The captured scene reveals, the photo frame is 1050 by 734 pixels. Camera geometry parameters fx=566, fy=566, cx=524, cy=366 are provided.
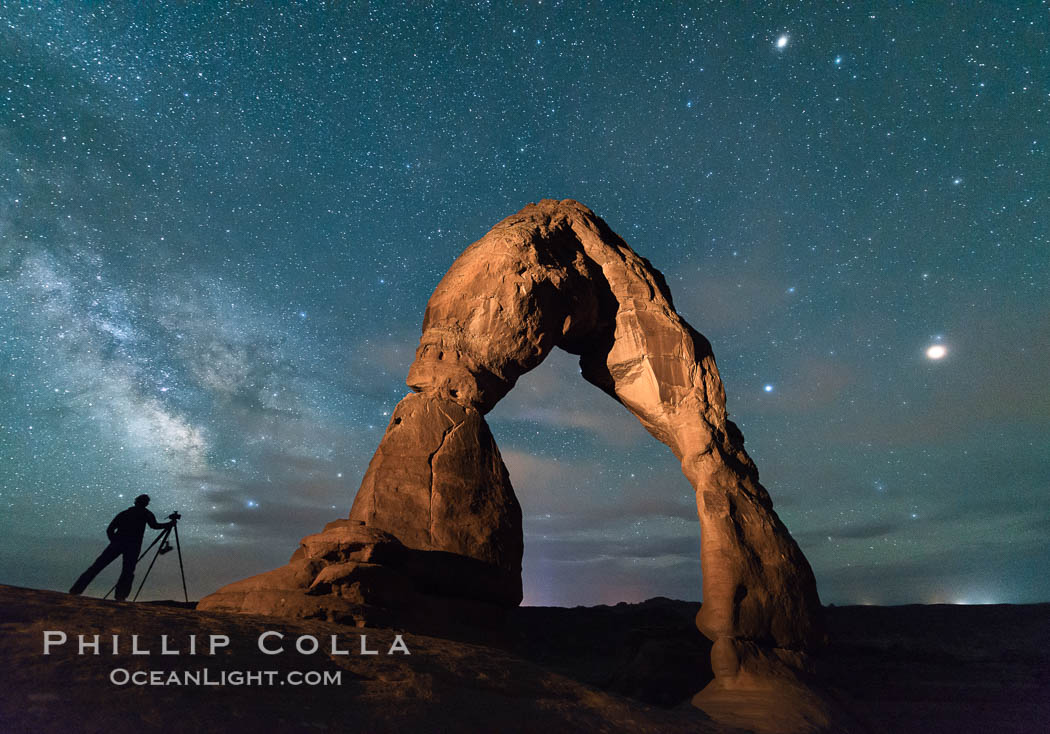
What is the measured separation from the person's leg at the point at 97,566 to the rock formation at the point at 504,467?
4.71 meters

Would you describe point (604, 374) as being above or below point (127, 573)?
above

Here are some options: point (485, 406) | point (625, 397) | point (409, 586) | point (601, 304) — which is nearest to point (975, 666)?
point (625, 397)

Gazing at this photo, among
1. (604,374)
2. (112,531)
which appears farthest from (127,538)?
(604,374)

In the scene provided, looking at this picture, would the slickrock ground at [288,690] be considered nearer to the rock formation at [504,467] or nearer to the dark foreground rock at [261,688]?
the dark foreground rock at [261,688]

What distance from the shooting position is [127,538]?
8.48m

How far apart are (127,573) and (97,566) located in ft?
1.58

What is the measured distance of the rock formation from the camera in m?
5.23

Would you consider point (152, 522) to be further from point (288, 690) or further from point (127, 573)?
point (288, 690)

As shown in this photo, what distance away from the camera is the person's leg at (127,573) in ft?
27.9

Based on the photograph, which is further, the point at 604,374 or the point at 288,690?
the point at 604,374

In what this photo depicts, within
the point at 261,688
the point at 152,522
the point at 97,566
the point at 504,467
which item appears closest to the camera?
the point at 261,688

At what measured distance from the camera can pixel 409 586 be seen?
5363 millimetres

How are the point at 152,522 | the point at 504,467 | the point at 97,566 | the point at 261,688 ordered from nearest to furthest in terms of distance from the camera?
the point at 261,688 → the point at 504,467 → the point at 97,566 → the point at 152,522

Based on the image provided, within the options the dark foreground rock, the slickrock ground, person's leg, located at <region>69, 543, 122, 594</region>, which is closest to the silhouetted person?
person's leg, located at <region>69, 543, 122, 594</region>
